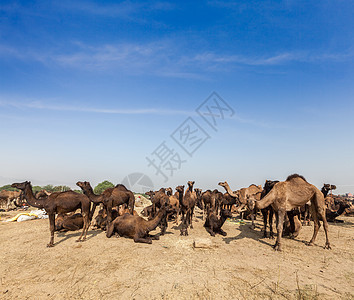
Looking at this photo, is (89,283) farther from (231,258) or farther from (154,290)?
(231,258)

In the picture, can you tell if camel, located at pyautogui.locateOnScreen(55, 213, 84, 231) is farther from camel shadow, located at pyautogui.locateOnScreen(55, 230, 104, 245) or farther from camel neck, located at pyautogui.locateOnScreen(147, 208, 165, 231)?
camel neck, located at pyautogui.locateOnScreen(147, 208, 165, 231)

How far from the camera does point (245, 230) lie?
13258 millimetres

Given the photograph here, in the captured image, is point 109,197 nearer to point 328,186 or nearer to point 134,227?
point 134,227

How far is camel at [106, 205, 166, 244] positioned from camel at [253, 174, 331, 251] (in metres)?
5.00

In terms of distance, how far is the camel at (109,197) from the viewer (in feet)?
36.5

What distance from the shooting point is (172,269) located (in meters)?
6.74

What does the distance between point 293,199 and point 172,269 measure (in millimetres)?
6566

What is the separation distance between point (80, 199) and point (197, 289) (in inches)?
281

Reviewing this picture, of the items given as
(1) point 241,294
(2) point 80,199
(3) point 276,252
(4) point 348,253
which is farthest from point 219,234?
(2) point 80,199

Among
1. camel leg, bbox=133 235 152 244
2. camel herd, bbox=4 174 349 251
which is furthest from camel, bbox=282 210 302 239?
camel leg, bbox=133 235 152 244

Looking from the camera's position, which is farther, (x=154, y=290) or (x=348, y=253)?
(x=348, y=253)

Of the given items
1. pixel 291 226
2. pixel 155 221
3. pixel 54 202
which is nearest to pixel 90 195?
pixel 54 202

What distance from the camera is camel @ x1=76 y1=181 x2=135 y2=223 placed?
1113cm

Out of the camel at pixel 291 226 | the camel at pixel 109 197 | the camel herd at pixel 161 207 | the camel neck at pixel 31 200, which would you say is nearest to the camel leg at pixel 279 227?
the camel herd at pixel 161 207
